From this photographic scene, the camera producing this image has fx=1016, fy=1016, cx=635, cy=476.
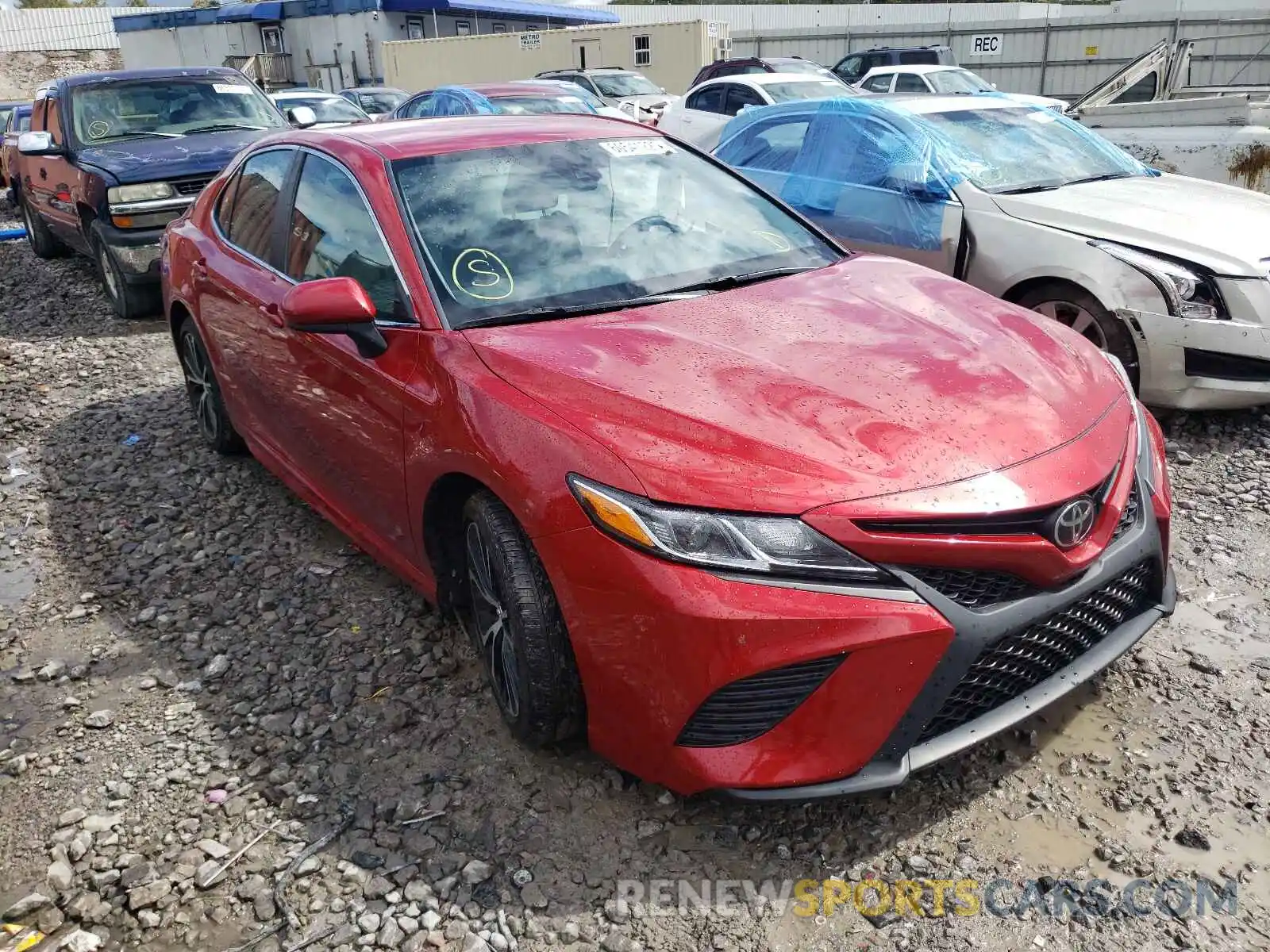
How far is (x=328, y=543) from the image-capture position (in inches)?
165

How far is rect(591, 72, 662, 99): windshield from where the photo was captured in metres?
18.8

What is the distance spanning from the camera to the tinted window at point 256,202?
3.94 m

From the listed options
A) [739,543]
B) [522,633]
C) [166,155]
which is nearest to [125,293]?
[166,155]

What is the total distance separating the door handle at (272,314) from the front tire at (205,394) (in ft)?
3.38

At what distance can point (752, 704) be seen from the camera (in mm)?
2186

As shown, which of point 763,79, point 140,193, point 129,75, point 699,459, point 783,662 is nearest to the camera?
point 783,662

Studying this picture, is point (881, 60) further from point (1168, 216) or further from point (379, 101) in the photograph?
point (1168, 216)

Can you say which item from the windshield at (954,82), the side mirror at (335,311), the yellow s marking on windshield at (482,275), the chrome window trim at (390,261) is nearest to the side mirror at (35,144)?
the chrome window trim at (390,261)

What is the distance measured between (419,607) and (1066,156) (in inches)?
183

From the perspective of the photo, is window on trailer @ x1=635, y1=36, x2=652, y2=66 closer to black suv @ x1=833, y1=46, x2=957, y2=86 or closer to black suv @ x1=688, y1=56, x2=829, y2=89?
black suv @ x1=833, y1=46, x2=957, y2=86

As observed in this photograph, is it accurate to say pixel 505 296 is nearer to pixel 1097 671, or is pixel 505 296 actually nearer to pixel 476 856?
pixel 476 856

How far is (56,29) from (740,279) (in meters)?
Answer: 46.0

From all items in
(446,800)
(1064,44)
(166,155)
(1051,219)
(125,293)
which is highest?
(1064,44)

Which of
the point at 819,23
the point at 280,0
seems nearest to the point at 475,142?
the point at 280,0
